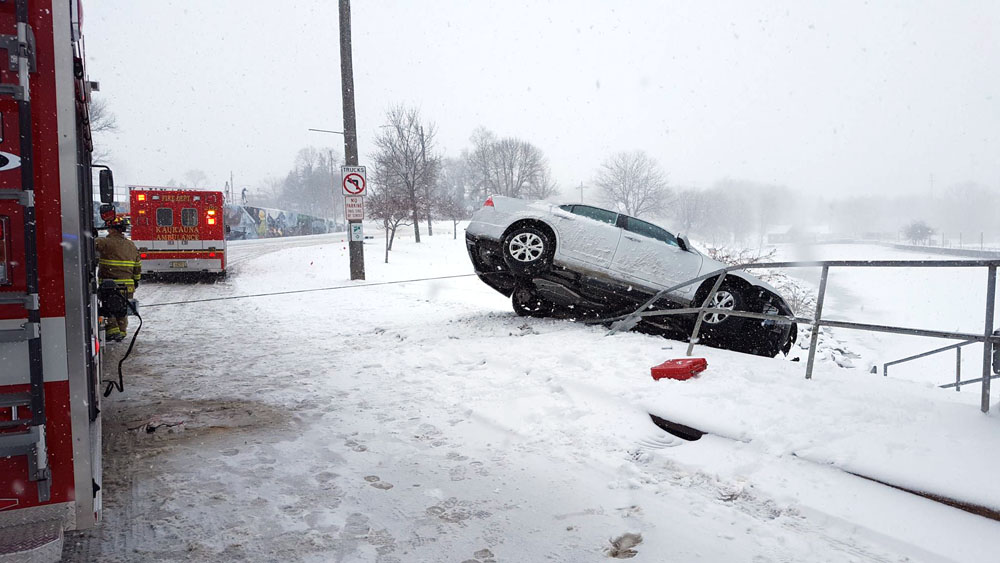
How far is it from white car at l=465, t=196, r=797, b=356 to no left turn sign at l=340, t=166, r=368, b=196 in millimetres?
6847

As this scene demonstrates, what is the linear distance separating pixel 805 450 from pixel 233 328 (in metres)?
8.49

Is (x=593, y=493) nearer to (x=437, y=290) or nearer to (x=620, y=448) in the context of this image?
(x=620, y=448)

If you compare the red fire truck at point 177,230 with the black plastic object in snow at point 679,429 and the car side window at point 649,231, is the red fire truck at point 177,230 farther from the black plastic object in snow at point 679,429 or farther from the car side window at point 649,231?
the black plastic object in snow at point 679,429

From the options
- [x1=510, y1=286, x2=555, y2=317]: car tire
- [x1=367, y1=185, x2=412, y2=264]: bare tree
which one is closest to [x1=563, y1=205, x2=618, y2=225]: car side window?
[x1=510, y1=286, x2=555, y2=317]: car tire

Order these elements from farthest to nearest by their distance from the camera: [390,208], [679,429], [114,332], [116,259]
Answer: [390,208] < [116,259] < [114,332] < [679,429]

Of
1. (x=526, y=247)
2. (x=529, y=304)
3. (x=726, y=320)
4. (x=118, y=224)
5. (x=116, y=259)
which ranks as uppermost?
(x=118, y=224)

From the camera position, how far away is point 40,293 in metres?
2.61

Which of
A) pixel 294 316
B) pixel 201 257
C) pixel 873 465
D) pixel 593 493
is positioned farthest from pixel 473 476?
pixel 201 257

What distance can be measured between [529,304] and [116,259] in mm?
5910

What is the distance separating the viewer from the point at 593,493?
3.89 m

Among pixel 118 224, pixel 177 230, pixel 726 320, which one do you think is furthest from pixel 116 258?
pixel 177 230

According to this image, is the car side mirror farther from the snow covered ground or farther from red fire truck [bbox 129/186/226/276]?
red fire truck [bbox 129/186/226/276]

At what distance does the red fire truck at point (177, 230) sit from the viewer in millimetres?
15625

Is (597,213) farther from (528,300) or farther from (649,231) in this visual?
(528,300)
